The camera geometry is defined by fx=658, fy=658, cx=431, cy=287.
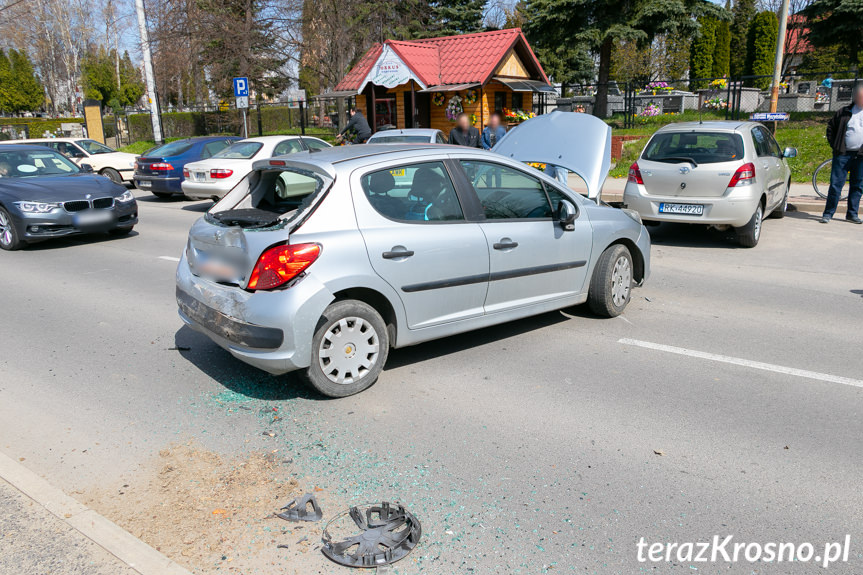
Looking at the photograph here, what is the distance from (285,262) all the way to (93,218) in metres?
7.56

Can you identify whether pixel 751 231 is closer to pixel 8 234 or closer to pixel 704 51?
pixel 8 234

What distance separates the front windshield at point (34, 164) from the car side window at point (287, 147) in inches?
159

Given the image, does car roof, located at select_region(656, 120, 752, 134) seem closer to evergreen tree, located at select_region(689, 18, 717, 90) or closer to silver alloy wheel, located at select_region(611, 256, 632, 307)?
silver alloy wheel, located at select_region(611, 256, 632, 307)

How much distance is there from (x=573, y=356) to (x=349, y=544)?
2.91 m

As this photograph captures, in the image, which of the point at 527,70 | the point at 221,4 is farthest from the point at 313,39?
the point at 527,70

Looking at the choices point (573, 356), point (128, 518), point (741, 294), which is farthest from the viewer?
point (741, 294)

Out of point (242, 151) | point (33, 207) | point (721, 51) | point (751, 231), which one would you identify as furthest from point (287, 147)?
point (721, 51)

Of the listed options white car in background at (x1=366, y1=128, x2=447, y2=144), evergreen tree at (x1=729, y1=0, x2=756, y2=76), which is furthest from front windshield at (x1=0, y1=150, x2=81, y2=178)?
evergreen tree at (x1=729, y1=0, x2=756, y2=76)

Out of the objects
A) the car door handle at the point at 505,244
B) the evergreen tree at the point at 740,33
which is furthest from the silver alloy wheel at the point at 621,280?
the evergreen tree at the point at 740,33

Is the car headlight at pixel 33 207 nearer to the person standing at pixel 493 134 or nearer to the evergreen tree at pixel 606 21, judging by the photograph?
the person standing at pixel 493 134

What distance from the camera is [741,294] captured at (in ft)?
24.0

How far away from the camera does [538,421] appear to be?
429cm

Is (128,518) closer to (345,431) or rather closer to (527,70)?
(345,431)

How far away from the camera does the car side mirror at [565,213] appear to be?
5.58 meters
